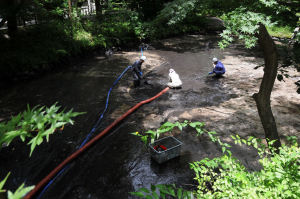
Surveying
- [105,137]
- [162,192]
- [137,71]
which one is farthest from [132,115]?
[162,192]

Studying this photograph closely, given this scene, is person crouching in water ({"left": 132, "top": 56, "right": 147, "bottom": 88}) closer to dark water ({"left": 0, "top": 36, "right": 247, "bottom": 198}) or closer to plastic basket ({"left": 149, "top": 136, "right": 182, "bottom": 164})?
dark water ({"left": 0, "top": 36, "right": 247, "bottom": 198})

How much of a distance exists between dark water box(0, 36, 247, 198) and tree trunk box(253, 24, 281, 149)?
78.5 inches

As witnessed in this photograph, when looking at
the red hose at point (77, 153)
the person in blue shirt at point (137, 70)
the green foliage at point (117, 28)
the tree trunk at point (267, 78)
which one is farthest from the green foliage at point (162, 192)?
the green foliage at point (117, 28)

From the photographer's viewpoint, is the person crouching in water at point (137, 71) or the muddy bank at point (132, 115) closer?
the muddy bank at point (132, 115)

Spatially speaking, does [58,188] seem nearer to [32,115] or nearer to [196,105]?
[32,115]

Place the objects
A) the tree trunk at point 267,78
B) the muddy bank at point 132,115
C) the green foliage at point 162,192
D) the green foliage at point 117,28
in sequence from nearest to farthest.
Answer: the green foliage at point 162,192 < the tree trunk at point 267,78 < the muddy bank at point 132,115 < the green foliage at point 117,28

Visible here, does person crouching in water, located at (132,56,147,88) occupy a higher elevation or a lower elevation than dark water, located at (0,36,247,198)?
higher

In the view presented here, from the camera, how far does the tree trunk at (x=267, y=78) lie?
421cm

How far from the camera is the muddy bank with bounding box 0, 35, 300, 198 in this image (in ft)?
17.7

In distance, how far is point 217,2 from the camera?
527cm

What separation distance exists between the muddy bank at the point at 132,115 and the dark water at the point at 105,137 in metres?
0.02

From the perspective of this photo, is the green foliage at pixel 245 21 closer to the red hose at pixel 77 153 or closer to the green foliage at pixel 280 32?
the red hose at pixel 77 153

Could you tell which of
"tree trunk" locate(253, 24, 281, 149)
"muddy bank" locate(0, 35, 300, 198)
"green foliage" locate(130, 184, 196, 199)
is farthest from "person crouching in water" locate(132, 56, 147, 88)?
"green foliage" locate(130, 184, 196, 199)

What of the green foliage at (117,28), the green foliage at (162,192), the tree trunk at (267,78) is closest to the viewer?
the green foliage at (162,192)
